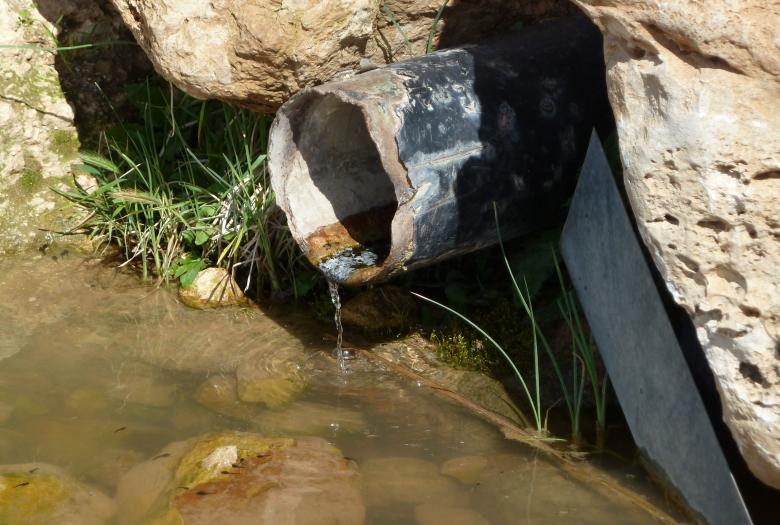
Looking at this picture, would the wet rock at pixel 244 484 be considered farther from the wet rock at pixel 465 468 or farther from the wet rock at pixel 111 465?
the wet rock at pixel 465 468

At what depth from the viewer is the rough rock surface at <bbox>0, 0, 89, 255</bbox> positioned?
453 centimetres

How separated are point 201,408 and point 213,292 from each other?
769 millimetres

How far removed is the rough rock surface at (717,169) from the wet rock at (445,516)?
86 centimetres

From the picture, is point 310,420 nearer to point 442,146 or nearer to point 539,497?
point 539,497

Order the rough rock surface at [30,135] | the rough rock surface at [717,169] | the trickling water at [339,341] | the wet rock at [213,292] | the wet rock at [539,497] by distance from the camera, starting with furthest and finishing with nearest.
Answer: the rough rock surface at [30,135]
the wet rock at [213,292]
the trickling water at [339,341]
the wet rock at [539,497]
the rough rock surface at [717,169]

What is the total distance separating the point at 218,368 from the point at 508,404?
118 cm

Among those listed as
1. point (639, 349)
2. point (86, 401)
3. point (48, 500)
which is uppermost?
point (639, 349)

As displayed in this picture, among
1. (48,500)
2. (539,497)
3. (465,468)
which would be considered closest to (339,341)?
(465,468)

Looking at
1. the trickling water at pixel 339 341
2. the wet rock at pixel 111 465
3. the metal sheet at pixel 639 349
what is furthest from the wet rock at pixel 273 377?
the metal sheet at pixel 639 349

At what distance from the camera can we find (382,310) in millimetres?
3967

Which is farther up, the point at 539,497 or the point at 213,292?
the point at 213,292

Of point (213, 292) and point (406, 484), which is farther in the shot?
point (213, 292)

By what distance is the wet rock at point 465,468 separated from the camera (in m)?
3.17

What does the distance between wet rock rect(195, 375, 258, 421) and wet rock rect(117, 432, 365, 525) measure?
180mm
